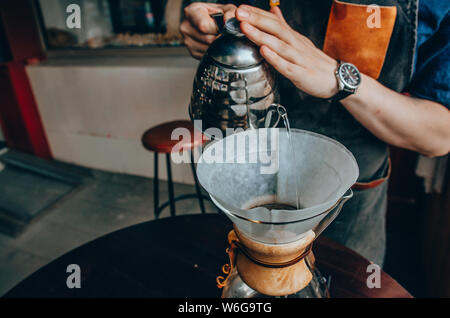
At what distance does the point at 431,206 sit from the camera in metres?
2.36

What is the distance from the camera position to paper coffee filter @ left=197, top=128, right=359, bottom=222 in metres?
0.75

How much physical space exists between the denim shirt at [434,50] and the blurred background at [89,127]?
1628 mm

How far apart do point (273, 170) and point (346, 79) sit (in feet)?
1.15

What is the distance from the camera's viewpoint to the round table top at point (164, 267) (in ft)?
3.66

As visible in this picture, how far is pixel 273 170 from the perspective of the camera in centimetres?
92

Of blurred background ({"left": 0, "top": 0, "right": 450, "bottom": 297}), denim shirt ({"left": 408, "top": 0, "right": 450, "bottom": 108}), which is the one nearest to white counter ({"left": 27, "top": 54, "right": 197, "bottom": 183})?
blurred background ({"left": 0, "top": 0, "right": 450, "bottom": 297})

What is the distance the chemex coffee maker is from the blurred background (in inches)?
79.0

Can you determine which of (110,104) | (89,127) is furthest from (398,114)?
(89,127)

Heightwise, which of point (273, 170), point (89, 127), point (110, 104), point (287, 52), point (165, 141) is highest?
point (287, 52)

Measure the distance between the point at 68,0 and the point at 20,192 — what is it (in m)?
2.40

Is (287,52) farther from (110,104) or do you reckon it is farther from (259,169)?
(110,104)

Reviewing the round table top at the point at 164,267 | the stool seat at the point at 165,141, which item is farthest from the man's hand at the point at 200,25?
the stool seat at the point at 165,141

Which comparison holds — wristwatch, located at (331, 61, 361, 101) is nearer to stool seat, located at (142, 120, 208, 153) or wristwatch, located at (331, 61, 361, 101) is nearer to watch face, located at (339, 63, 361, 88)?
watch face, located at (339, 63, 361, 88)

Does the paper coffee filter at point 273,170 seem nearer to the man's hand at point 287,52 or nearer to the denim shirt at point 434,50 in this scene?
the man's hand at point 287,52
